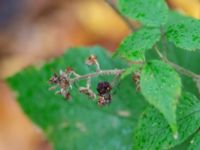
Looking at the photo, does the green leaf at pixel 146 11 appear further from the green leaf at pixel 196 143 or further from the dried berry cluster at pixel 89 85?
the green leaf at pixel 196 143

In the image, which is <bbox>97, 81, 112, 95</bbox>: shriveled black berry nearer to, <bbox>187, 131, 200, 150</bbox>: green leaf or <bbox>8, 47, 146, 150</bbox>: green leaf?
<bbox>187, 131, 200, 150</bbox>: green leaf

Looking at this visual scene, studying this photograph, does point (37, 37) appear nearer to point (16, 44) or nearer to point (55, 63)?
point (16, 44)

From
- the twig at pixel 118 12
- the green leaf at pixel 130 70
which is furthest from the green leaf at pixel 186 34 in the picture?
the twig at pixel 118 12

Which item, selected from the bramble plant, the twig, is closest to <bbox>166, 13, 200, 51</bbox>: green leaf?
→ the bramble plant

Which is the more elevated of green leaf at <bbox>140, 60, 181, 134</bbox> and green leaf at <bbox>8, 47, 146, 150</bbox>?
green leaf at <bbox>140, 60, 181, 134</bbox>

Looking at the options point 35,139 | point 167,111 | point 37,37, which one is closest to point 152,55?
point 167,111

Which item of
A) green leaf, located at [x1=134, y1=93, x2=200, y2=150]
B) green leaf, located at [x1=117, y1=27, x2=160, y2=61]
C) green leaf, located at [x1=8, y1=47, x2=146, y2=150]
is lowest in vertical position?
green leaf, located at [x1=8, y1=47, x2=146, y2=150]

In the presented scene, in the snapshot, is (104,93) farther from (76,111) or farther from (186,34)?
(76,111)
